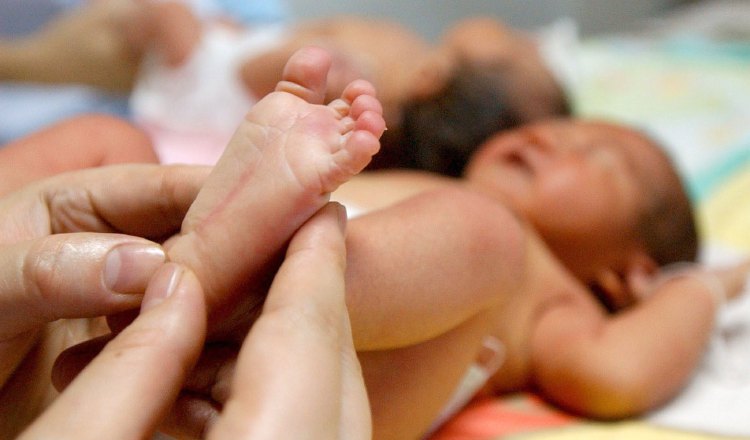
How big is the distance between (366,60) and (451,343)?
2.72 feet

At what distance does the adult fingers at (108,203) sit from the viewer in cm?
50

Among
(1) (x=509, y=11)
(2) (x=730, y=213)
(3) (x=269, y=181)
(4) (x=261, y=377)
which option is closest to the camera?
(4) (x=261, y=377)

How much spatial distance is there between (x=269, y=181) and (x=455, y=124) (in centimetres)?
96

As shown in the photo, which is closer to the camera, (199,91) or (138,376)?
(138,376)

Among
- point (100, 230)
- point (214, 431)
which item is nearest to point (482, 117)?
point (100, 230)

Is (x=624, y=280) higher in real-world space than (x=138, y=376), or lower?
lower

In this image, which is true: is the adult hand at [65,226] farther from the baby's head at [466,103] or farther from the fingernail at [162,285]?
the baby's head at [466,103]

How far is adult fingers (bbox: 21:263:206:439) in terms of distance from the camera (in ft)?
1.06

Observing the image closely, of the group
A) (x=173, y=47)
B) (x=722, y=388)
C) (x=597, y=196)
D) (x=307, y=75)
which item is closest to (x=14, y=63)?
(x=173, y=47)

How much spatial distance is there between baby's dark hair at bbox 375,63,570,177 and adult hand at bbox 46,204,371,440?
37.0 inches

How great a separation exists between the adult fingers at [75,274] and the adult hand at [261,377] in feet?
0.08

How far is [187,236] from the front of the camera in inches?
18.4

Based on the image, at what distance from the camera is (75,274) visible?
403 millimetres

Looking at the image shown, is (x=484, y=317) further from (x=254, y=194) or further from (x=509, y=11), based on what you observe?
(x=509, y=11)
